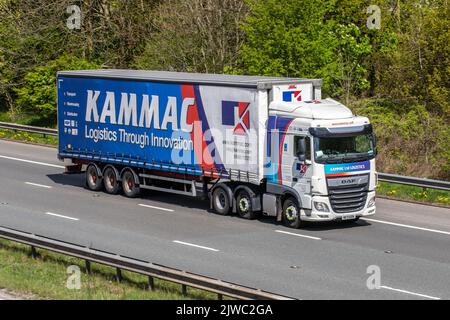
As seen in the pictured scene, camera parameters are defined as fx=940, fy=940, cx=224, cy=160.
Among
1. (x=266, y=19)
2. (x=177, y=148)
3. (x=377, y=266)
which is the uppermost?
(x=266, y=19)

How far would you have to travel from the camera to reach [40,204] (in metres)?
25.6

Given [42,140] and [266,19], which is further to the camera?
[42,140]

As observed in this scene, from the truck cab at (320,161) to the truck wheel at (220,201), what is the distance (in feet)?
4.51

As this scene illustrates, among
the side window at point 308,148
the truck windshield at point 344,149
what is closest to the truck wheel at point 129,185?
the side window at point 308,148

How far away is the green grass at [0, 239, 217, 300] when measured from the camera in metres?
15.6

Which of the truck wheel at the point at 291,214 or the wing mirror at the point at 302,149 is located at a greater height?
the wing mirror at the point at 302,149

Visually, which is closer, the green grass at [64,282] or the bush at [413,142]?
the green grass at [64,282]

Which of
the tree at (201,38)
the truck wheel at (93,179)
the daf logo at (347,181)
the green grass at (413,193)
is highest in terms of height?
the tree at (201,38)

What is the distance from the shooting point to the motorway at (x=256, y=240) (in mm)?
17281

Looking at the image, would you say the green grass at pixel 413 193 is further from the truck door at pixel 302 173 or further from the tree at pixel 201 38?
the tree at pixel 201 38

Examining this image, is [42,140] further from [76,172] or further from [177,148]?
[177,148]

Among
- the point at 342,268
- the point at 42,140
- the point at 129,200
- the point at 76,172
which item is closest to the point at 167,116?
the point at 129,200

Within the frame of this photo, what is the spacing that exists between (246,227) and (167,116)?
14.1ft

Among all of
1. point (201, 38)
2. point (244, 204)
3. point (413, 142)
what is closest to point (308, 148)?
point (244, 204)
